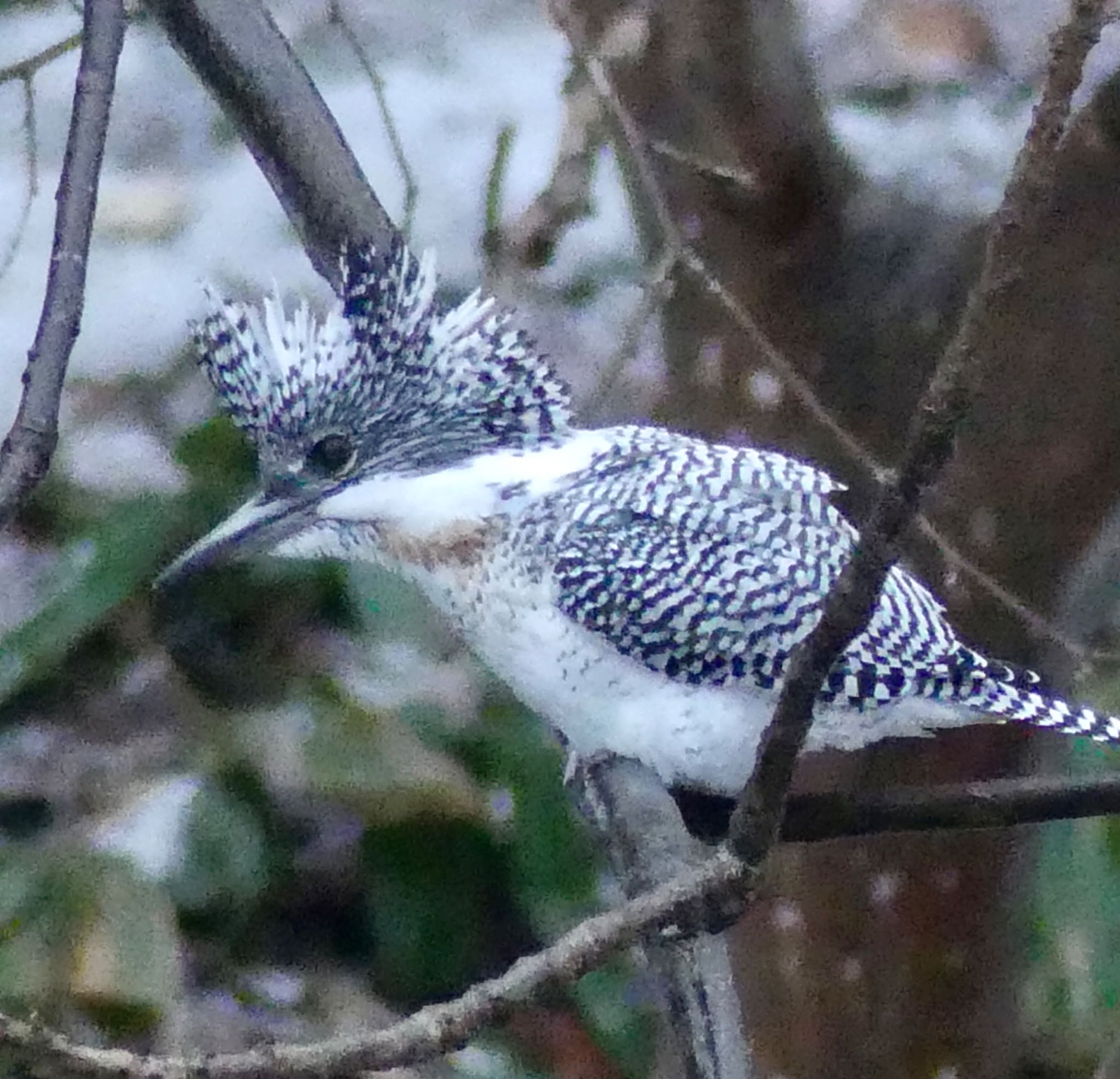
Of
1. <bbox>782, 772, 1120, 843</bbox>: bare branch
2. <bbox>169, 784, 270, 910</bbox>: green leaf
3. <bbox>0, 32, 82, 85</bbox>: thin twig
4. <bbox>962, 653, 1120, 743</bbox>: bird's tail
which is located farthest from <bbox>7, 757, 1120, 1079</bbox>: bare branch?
<bbox>0, 32, 82, 85</bbox>: thin twig

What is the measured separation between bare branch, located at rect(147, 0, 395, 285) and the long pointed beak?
0.65ft

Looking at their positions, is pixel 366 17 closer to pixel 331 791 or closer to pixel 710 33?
pixel 710 33

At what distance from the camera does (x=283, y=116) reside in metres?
1.09

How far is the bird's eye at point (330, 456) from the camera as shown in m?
0.95

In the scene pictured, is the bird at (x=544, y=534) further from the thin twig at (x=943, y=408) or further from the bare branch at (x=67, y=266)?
the thin twig at (x=943, y=408)

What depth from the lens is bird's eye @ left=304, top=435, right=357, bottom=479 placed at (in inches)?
37.5

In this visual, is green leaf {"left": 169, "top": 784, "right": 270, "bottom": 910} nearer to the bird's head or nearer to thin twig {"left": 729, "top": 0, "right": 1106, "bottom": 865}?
the bird's head

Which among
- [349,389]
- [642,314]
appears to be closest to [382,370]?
[349,389]

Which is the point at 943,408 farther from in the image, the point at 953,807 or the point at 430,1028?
the point at 953,807

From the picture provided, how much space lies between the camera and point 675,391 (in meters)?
1.45

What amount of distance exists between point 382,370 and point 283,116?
0.83ft

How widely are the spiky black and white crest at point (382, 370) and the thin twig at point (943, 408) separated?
399mm

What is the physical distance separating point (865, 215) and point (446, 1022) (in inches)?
38.1

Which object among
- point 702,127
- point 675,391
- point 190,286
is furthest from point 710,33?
point 190,286
